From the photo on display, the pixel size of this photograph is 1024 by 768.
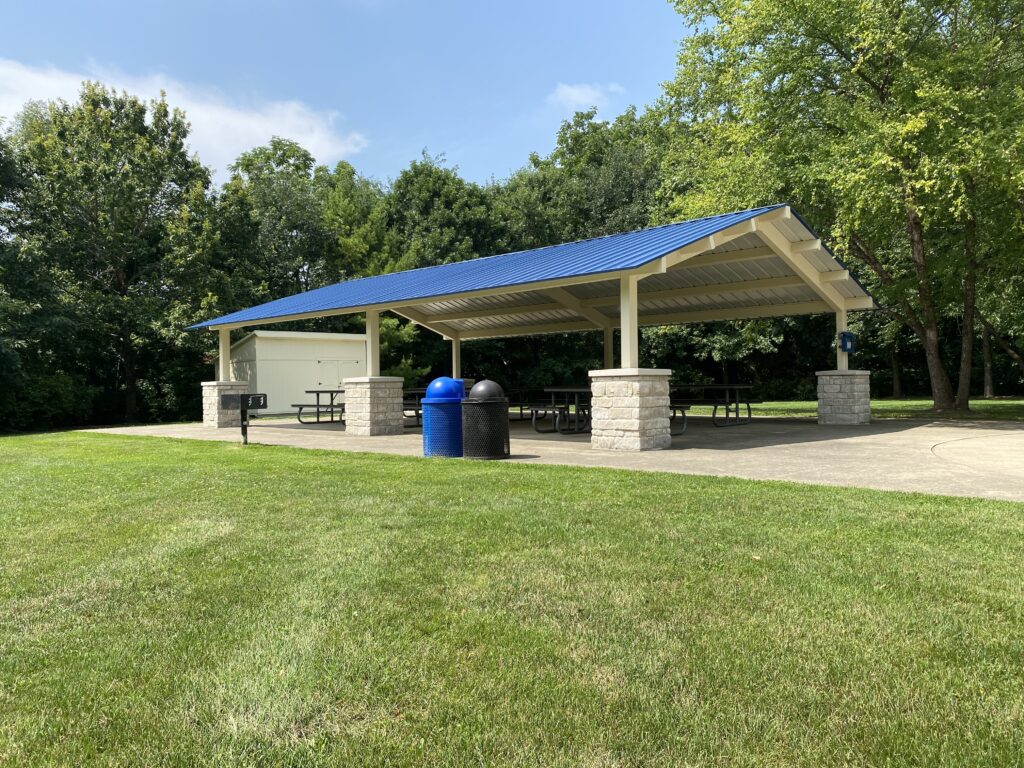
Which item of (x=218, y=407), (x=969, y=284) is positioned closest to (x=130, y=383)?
(x=218, y=407)

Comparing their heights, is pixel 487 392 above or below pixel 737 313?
below

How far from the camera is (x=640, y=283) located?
1631cm

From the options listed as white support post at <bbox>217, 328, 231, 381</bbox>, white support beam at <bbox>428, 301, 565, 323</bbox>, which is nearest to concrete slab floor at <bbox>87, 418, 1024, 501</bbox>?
white support post at <bbox>217, 328, 231, 381</bbox>

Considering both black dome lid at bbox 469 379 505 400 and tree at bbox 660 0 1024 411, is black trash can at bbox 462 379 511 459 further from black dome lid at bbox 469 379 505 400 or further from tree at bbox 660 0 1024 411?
tree at bbox 660 0 1024 411

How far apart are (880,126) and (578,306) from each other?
751cm

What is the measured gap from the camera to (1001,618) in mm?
3225

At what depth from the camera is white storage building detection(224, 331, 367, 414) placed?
2352 cm

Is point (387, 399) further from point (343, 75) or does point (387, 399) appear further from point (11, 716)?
point (343, 75)

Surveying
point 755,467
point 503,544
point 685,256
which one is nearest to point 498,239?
point 685,256

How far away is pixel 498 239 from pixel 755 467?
2662 centimetres

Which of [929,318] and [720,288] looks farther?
[929,318]

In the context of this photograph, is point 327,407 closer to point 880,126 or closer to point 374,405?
point 374,405

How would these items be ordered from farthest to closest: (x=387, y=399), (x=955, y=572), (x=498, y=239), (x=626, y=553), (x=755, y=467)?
(x=498, y=239) < (x=387, y=399) < (x=755, y=467) < (x=626, y=553) < (x=955, y=572)

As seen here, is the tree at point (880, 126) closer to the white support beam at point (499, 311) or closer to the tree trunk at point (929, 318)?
the tree trunk at point (929, 318)
